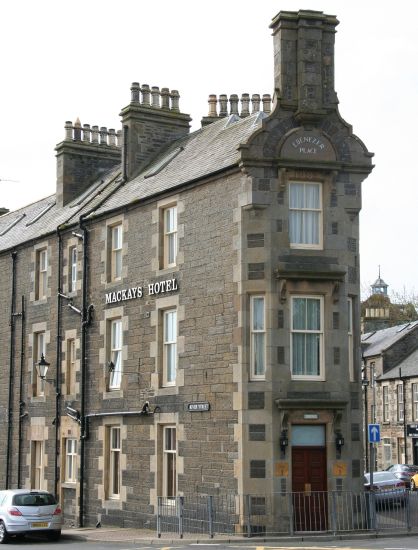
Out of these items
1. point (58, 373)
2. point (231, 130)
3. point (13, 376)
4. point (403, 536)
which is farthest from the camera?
point (13, 376)

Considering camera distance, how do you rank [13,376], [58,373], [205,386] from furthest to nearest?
[13,376] → [58,373] → [205,386]

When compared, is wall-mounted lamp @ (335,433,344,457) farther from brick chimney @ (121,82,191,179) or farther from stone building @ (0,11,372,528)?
brick chimney @ (121,82,191,179)

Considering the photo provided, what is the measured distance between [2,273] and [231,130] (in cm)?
1412

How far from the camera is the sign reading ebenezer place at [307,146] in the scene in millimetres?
24672

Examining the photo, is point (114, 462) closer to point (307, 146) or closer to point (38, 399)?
point (38, 399)

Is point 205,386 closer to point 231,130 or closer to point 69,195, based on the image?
point 231,130

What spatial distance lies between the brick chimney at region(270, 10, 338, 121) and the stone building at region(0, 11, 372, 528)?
0.04 metres

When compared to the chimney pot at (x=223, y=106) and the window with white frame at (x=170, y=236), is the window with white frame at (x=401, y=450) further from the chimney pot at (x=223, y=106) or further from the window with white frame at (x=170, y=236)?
the window with white frame at (x=170, y=236)

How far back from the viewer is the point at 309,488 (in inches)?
947

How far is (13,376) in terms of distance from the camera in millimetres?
37062

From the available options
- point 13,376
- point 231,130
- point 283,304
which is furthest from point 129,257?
point 13,376

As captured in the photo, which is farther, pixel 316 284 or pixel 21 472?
pixel 21 472

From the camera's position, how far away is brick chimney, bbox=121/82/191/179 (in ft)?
109

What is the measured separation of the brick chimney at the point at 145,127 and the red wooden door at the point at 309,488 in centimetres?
1266
